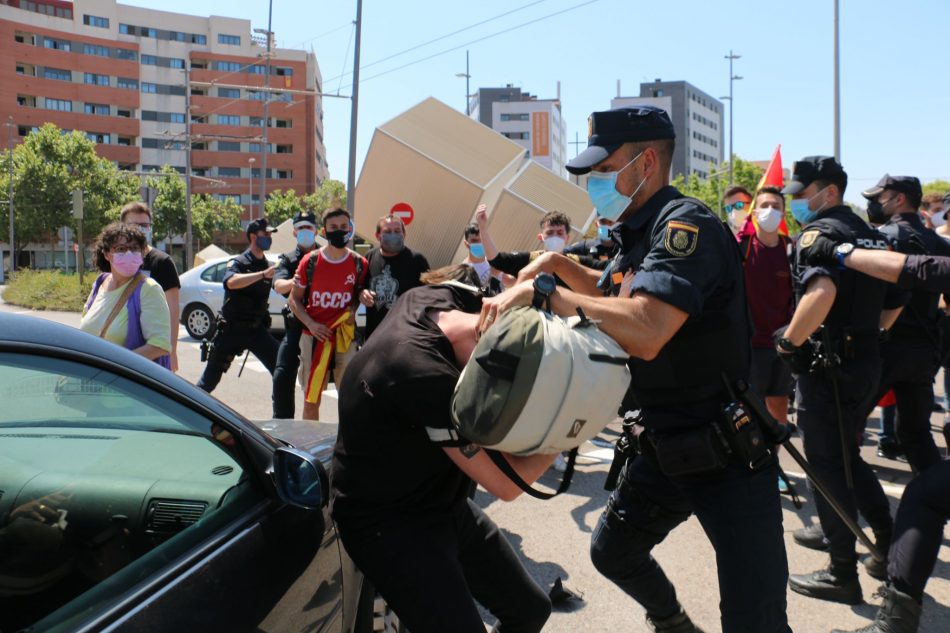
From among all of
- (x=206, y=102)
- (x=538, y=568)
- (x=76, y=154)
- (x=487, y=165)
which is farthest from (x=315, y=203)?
(x=538, y=568)

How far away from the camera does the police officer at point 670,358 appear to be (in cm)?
213

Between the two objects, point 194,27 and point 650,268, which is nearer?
point 650,268

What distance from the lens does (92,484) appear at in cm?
200

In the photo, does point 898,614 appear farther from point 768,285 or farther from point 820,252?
point 768,285

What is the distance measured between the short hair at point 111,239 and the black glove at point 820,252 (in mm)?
3455

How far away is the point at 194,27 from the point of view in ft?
278

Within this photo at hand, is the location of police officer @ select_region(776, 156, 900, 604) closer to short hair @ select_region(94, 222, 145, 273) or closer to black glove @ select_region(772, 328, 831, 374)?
black glove @ select_region(772, 328, 831, 374)

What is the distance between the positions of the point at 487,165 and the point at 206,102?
227 feet

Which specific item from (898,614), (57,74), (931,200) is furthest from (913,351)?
(57,74)

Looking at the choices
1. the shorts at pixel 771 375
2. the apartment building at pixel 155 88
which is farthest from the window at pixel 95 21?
the shorts at pixel 771 375

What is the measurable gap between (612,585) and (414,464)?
7.41 feet

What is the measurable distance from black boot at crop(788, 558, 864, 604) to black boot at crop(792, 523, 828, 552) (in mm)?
674

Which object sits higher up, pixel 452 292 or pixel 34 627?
pixel 452 292

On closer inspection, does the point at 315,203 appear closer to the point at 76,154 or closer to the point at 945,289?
the point at 76,154
